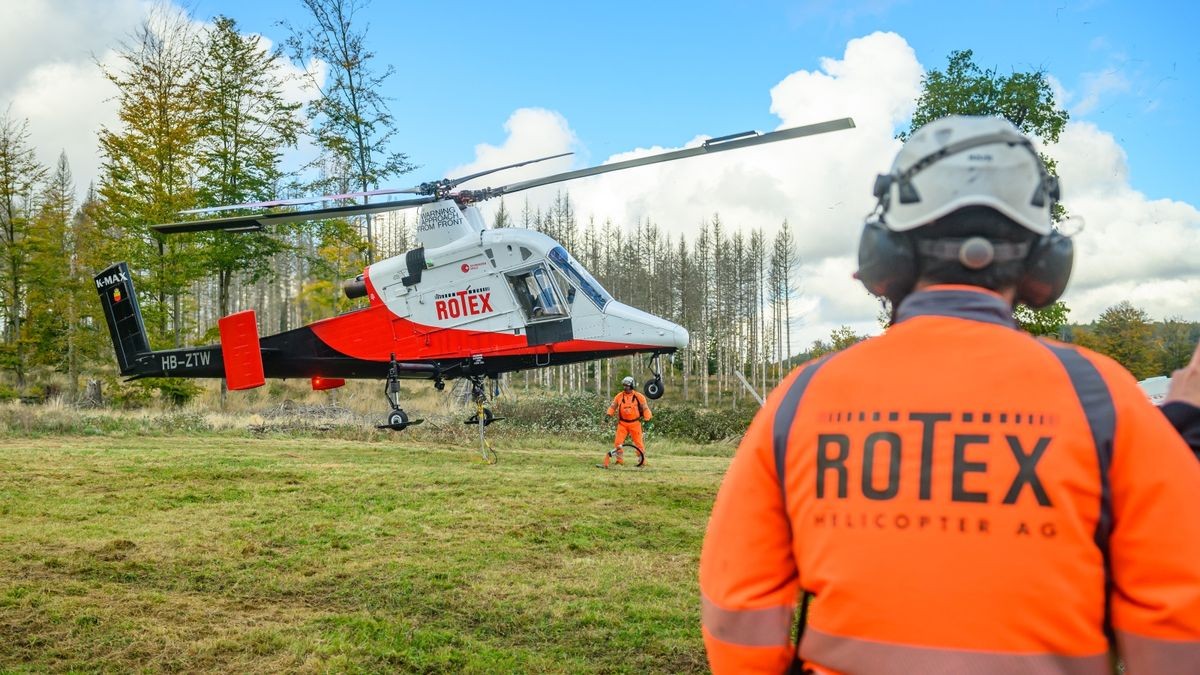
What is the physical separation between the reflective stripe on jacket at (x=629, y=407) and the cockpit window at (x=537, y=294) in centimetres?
405

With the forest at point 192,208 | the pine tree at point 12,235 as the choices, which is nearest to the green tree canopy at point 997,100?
the forest at point 192,208

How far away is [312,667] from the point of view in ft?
17.8

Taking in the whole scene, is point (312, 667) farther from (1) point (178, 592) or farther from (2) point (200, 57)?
(2) point (200, 57)

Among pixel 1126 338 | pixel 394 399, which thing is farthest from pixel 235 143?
pixel 1126 338

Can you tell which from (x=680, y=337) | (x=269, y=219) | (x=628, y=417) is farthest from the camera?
(x=628, y=417)

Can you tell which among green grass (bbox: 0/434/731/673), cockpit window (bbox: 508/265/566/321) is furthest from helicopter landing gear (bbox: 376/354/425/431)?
cockpit window (bbox: 508/265/566/321)

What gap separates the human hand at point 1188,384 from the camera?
62.4 inches

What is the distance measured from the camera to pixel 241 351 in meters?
13.1

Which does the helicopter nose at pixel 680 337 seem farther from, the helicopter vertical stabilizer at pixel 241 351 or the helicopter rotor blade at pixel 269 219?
the helicopter vertical stabilizer at pixel 241 351

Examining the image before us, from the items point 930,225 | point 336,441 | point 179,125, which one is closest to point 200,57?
point 179,125

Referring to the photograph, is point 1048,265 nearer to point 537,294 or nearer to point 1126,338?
point 537,294

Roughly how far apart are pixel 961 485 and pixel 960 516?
0.06 meters

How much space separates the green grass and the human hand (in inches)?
176

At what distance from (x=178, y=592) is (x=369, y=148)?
788 inches
